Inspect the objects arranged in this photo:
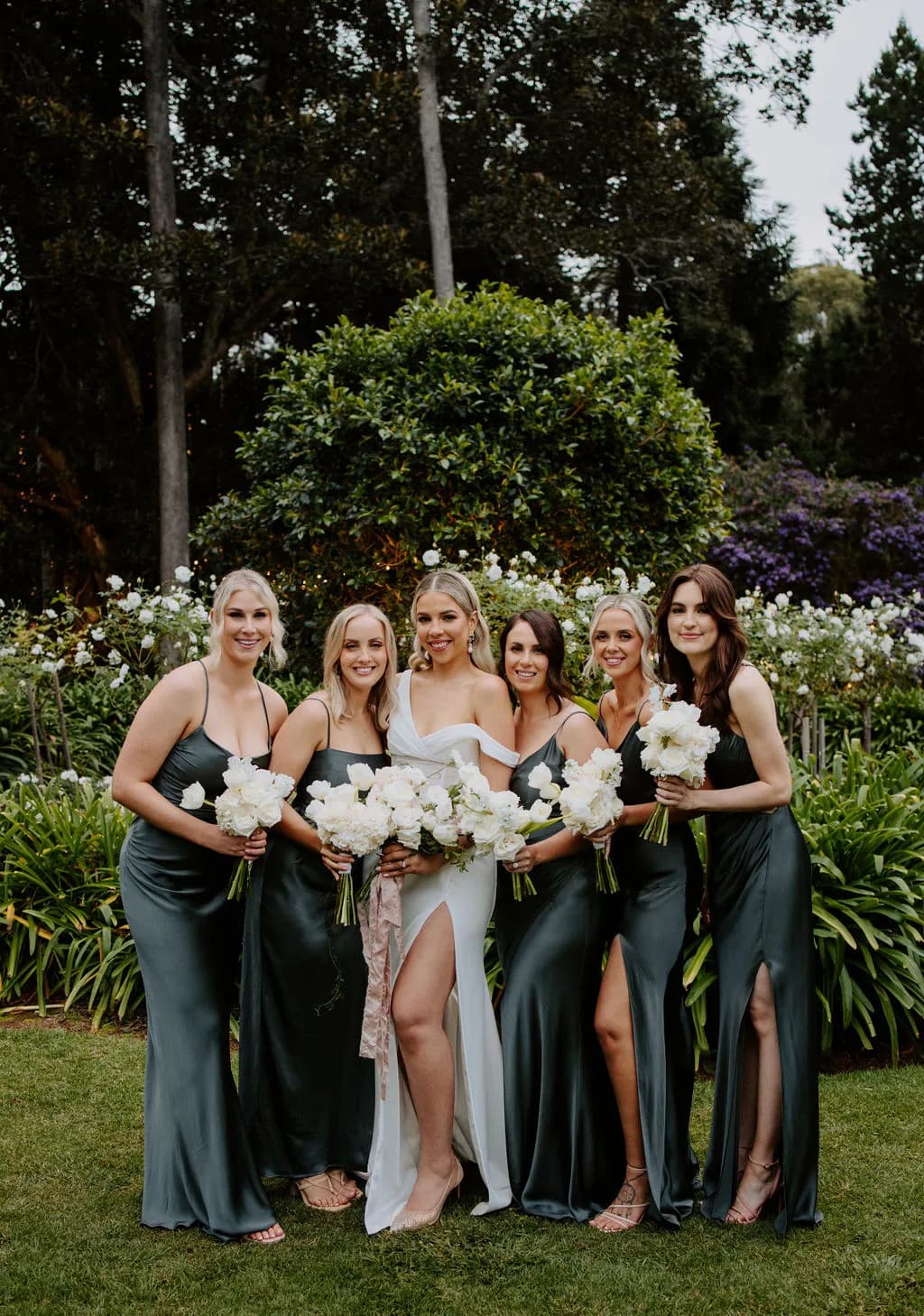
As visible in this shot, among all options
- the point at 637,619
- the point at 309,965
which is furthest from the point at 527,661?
the point at 309,965

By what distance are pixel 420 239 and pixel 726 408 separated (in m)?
7.46

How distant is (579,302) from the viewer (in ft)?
61.1

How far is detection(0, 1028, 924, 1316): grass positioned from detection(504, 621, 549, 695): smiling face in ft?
6.12

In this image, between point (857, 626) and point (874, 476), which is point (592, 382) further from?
point (874, 476)

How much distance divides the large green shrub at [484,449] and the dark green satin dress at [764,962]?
529 centimetres

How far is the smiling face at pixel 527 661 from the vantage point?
423cm

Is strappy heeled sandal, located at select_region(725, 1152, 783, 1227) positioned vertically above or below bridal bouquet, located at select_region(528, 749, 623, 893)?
below

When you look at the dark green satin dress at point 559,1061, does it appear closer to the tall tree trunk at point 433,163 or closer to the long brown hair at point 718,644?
the long brown hair at point 718,644

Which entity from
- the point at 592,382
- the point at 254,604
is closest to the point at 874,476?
the point at 592,382

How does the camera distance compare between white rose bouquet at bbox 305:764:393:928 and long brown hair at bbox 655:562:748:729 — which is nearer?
white rose bouquet at bbox 305:764:393:928

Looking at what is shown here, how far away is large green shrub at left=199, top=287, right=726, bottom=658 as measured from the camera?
933 centimetres

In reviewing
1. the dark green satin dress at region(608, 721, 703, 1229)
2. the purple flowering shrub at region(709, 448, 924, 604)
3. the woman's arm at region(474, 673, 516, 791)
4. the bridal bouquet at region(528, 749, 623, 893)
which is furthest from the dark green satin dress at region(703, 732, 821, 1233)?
the purple flowering shrub at region(709, 448, 924, 604)

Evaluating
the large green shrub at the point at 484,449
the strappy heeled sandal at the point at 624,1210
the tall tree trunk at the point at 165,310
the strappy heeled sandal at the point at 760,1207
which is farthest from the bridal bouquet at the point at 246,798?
the tall tree trunk at the point at 165,310

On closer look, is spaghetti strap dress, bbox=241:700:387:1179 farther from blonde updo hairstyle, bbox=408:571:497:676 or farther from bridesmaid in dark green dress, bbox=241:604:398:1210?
blonde updo hairstyle, bbox=408:571:497:676
